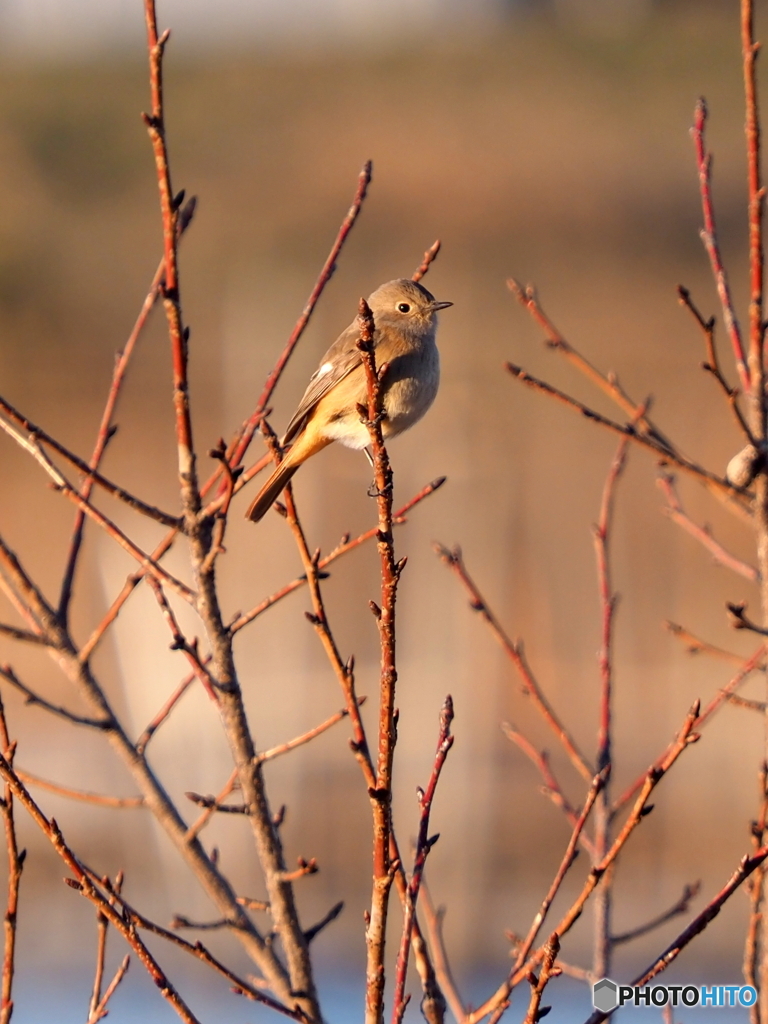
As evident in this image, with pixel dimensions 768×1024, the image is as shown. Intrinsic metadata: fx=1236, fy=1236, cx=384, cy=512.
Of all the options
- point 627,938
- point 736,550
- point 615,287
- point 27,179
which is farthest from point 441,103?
point 627,938

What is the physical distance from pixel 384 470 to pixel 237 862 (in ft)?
26.7

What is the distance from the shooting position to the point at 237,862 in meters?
9.41

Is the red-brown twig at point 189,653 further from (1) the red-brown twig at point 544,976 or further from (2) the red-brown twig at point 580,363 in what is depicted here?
(2) the red-brown twig at point 580,363

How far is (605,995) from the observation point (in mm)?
2041

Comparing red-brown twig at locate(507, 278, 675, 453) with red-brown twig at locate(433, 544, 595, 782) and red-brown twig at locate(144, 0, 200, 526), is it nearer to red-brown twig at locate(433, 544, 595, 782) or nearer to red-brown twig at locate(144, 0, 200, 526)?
red-brown twig at locate(433, 544, 595, 782)

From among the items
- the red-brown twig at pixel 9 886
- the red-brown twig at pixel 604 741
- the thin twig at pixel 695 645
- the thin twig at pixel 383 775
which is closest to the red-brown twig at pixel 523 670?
the red-brown twig at pixel 604 741

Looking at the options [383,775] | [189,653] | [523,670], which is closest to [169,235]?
[189,653]

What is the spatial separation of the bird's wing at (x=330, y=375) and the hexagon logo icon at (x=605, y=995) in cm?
168

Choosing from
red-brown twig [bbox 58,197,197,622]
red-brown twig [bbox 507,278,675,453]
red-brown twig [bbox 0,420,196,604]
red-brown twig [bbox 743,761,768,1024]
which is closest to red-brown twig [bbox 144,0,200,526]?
red-brown twig [bbox 0,420,196,604]

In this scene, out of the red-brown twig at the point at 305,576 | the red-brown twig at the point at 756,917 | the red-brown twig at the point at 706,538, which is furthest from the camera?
the red-brown twig at the point at 706,538

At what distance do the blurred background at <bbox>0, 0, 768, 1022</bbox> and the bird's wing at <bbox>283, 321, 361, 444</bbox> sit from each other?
3.98ft

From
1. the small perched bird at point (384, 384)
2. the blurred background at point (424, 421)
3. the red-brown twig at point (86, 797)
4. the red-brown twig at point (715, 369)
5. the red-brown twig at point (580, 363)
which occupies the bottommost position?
the red-brown twig at point (86, 797)

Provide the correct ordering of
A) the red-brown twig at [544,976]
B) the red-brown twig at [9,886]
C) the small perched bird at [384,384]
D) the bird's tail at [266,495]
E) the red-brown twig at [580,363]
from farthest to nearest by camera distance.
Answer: the small perched bird at [384,384] < the bird's tail at [266,495] < the red-brown twig at [580,363] < the red-brown twig at [9,886] < the red-brown twig at [544,976]

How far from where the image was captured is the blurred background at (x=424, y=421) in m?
9.68
